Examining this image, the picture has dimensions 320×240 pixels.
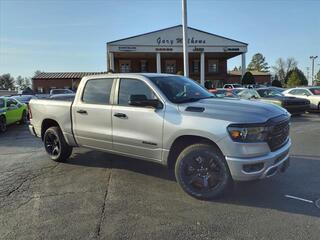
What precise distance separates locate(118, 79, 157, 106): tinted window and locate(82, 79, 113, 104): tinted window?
12.9 inches

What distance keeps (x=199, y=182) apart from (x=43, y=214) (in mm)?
2296

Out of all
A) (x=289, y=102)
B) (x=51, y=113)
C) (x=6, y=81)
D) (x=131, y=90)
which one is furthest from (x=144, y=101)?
(x=6, y=81)

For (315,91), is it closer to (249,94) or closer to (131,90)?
(249,94)

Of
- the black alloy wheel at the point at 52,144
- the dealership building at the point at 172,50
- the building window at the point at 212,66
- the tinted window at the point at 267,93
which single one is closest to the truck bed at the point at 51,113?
the black alloy wheel at the point at 52,144

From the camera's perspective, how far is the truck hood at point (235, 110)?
15.1ft

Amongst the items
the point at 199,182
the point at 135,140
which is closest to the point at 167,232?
the point at 199,182

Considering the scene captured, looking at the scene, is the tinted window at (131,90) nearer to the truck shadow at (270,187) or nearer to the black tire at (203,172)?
the black tire at (203,172)

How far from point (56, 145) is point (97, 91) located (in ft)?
6.19

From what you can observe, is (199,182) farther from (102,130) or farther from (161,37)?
(161,37)

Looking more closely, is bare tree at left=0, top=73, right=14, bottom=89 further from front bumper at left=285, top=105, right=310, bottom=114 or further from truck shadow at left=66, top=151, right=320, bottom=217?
truck shadow at left=66, top=151, right=320, bottom=217

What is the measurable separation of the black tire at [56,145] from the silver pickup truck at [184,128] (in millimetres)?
527

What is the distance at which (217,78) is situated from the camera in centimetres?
5531

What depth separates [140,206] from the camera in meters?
4.82

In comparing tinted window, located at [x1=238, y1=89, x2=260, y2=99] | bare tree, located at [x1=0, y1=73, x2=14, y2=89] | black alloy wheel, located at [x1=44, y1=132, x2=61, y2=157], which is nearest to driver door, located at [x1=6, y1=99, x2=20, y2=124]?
black alloy wheel, located at [x1=44, y1=132, x2=61, y2=157]
